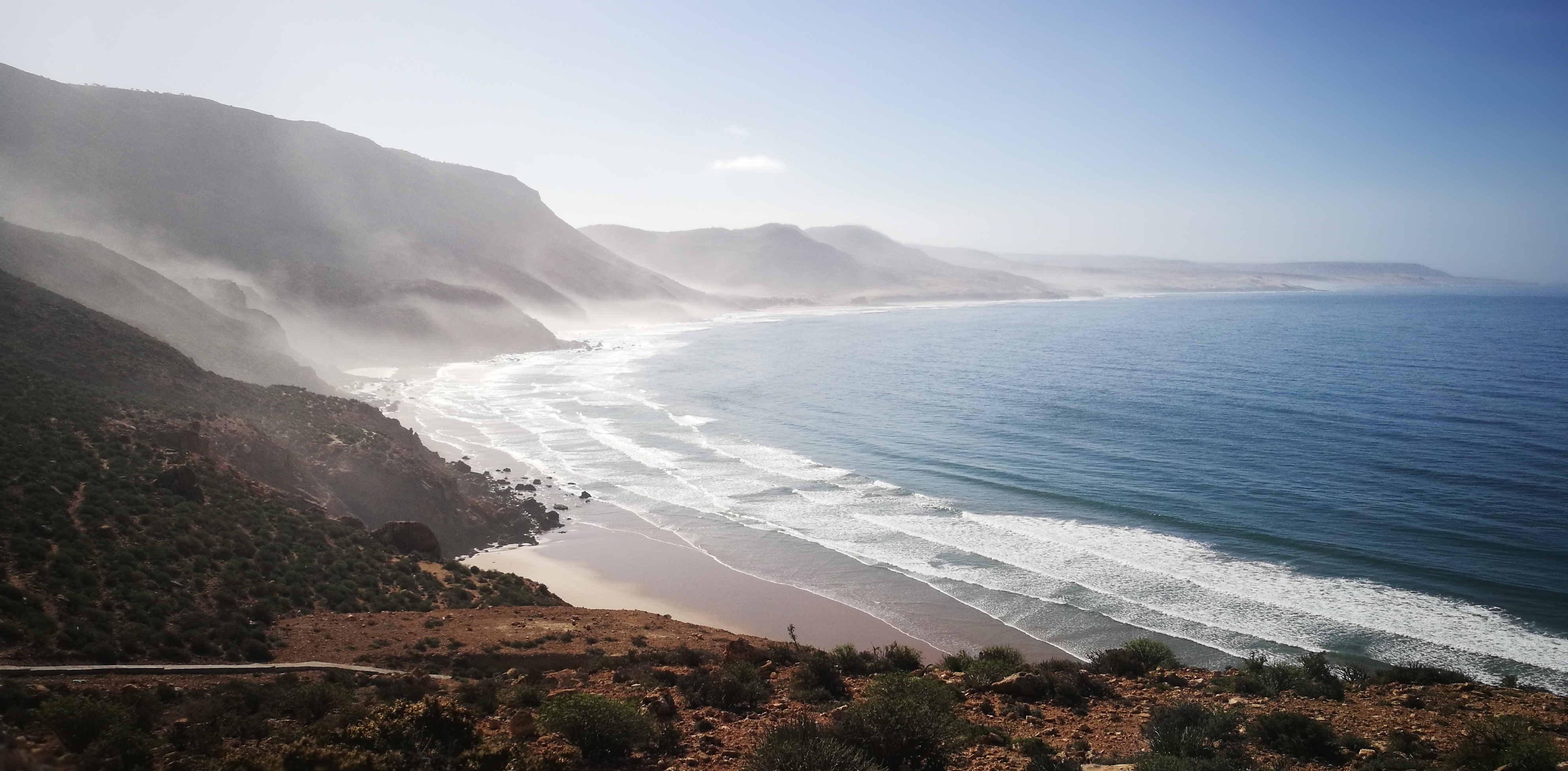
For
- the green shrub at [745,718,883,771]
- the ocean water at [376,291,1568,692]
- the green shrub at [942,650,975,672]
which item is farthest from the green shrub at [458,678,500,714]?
the ocean water at [376,291,1568,692]

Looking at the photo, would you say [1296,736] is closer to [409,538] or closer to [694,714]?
[694,714]

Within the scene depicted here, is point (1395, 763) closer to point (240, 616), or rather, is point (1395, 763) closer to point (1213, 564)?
point (1213, 564)

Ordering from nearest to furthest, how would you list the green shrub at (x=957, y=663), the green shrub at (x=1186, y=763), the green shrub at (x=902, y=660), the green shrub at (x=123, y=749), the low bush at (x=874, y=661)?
the green shrub at (x=123, y=749)
the green shrub at (x=1186, y=763)
the low bush at (x=874, y=661)
the green shrub at (x=957, y=663)
the green shrub at (x=902, y=660)

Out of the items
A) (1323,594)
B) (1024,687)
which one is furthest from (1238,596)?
(1024,687)

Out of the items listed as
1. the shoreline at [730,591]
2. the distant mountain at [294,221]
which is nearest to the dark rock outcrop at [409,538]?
the shoreline at [730,591]

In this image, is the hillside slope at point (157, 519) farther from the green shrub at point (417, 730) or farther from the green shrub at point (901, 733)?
the green shrub at point (901, 733)

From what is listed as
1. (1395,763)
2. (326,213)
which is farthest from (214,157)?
(1395,763)

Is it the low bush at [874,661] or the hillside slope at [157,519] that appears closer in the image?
the low bush at [874,661]
